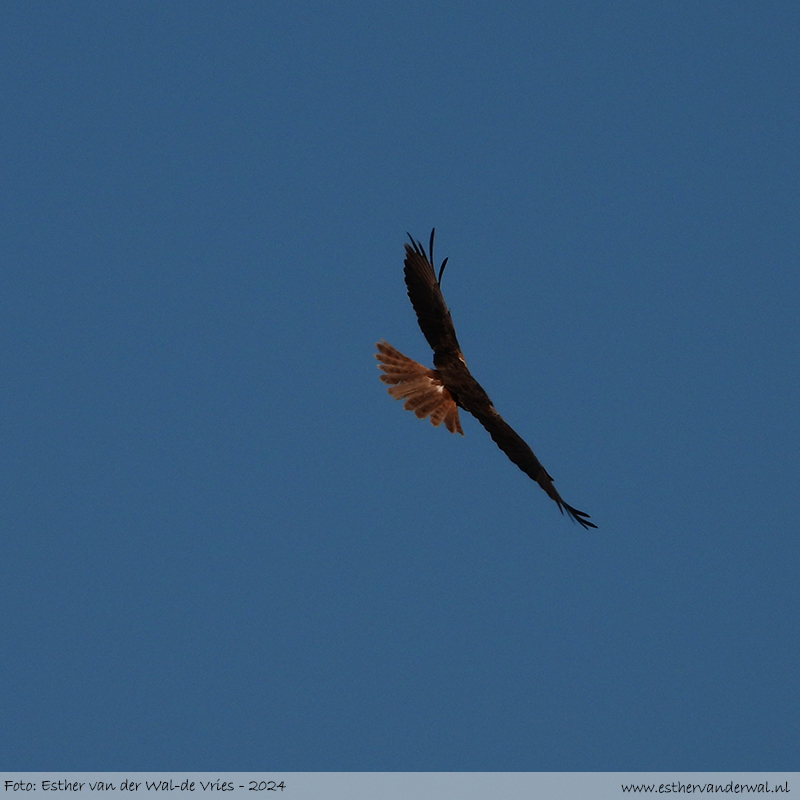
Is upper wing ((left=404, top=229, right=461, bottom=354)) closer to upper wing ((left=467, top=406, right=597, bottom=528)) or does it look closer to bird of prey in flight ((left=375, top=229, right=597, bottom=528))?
bird of prey in flight ((left=375, top=229, right=597, bottom=528))

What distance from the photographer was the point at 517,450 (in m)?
12.5

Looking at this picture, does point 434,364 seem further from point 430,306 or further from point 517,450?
point 517,450

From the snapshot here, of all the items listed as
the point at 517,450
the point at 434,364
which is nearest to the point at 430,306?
the point at 434,364

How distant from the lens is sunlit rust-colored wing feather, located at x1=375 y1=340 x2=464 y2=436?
547 inches

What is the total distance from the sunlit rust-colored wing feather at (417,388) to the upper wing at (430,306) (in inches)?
12.9

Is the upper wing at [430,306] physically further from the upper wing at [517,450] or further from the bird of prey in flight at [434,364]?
the upper wing at [517,450]

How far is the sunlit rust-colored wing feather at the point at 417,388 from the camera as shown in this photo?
13.9 meters

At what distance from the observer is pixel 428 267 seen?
14047 millimetres

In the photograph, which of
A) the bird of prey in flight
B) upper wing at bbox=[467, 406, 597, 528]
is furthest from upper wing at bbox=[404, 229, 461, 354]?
upper wing at bbox=[467, 406, 597, 528]

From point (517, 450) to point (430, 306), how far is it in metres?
2.27

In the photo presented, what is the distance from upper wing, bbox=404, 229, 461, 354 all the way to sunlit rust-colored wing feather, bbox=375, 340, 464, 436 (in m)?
0.33
